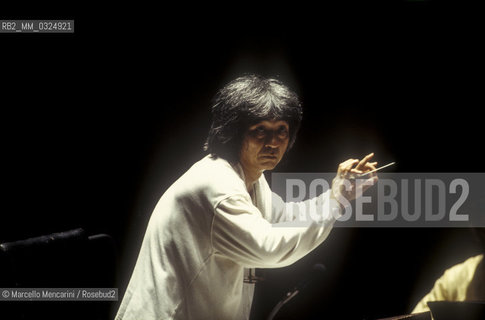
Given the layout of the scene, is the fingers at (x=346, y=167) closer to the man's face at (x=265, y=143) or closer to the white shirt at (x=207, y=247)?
the white shirt at (x=207, y=247)

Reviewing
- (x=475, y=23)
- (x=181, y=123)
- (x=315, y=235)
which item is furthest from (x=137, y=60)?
(x=475, y=23)

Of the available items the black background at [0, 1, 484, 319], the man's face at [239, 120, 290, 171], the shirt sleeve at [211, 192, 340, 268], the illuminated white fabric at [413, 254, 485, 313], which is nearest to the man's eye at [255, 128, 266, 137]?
the man's face at [239, 120, 290, 171]

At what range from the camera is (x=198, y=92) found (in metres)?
3.32

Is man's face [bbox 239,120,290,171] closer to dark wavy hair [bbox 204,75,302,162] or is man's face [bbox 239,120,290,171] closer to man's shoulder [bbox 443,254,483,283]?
dark wavy hair [bbox 204,75,302,162]

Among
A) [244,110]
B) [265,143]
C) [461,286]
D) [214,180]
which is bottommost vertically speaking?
[461,286]

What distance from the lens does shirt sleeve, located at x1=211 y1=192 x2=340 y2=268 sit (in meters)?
2.40

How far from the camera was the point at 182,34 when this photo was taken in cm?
327

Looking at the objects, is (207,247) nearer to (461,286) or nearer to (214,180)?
(214,180)

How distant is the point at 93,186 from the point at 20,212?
368 mm

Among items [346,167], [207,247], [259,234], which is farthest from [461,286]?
[207,247]

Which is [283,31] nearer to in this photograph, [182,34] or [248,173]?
[182,34]

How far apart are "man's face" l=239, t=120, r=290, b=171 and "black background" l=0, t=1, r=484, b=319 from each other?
2.33 ft

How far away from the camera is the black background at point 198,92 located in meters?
3.17

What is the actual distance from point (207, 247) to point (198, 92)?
3.40ft
